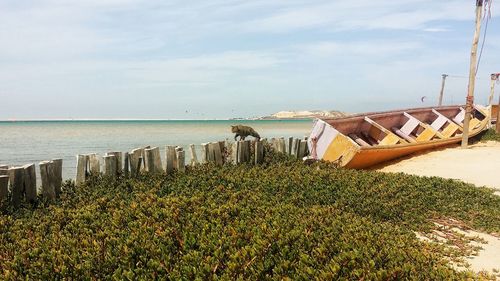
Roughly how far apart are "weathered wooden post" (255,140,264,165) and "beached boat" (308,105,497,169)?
2.42 meters

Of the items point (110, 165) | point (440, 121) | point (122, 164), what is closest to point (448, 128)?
point (440, 121)

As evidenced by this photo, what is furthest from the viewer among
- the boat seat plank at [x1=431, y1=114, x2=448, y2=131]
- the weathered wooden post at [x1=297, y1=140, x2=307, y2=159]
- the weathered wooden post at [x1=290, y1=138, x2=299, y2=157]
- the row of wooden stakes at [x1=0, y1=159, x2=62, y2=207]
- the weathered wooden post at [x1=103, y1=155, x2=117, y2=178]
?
the boat seat plank at [x1=431, y1=114, x2=448, y2=131]

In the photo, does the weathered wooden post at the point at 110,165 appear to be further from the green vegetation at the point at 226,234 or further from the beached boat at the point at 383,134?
the beached boat at the point at 383,134

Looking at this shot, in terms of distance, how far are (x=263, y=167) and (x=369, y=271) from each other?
735 cm

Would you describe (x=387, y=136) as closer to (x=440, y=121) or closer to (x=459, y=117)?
(x=440, y=121)

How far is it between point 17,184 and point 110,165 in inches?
68.1

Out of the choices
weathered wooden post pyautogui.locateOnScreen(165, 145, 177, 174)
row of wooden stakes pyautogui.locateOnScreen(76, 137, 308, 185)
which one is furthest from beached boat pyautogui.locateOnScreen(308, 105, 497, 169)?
weathered wooden post pyautogui.locateOnScreen(165, 145, 177, 174)

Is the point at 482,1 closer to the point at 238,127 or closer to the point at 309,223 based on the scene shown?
the point at 238,127

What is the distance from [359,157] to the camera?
1230cm

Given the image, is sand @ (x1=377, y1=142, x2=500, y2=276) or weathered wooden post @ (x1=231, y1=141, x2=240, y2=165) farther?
sand @ (x1=377, y1=142, x2=500, y2=276)

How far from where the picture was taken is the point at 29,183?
272 inches

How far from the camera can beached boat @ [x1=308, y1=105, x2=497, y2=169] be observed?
12508 mm

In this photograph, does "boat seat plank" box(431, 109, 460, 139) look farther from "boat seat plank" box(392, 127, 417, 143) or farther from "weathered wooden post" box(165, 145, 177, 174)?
"weathered wooden post" box(165, 145, 177, 174)

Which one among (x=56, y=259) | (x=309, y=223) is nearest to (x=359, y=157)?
(x=309, y=223)
